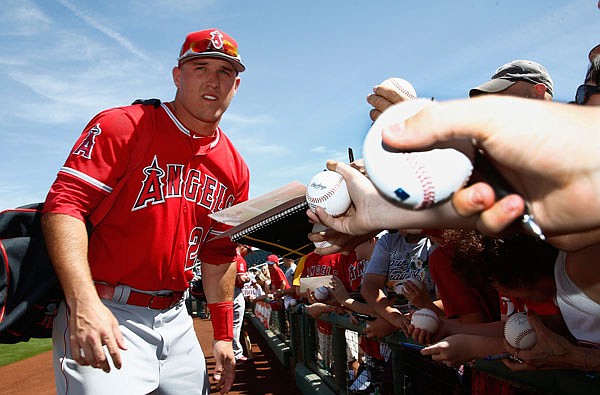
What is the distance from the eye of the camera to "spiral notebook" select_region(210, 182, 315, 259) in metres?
1.96

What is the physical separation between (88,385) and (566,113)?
2.05 m

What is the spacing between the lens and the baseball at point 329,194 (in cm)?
162

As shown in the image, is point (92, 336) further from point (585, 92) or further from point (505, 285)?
point (585, 92)

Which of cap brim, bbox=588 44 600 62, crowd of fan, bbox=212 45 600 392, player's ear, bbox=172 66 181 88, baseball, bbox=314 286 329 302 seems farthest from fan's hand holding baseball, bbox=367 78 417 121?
baseball, bbox=314 286 329 302

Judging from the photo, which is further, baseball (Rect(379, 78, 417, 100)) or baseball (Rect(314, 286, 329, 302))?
baseball (Rect(314, 286, 329, 302))

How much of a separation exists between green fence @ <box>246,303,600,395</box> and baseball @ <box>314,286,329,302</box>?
0.20m

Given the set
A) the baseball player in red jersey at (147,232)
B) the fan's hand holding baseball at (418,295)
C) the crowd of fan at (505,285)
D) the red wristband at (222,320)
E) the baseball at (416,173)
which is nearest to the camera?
the baseball at (416,173)

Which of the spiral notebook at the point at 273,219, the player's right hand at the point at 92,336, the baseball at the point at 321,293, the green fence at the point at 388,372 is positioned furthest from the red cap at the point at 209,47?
the baseball at the point at 321,293

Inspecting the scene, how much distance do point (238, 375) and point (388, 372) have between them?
4.65 m

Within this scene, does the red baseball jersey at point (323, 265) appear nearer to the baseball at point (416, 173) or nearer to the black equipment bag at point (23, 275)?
the black equipment bag at point (23, 275)

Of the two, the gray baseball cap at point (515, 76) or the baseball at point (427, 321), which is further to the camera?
the gray baseball cap at point (515, 76)

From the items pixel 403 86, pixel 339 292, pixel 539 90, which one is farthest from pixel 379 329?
pixel 539 90

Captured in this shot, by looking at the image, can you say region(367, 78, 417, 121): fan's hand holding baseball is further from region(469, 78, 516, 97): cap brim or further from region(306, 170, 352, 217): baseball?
region(469, 78, 516, 97): cap brim

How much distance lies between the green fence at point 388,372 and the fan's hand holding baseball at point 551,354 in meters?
0.03
